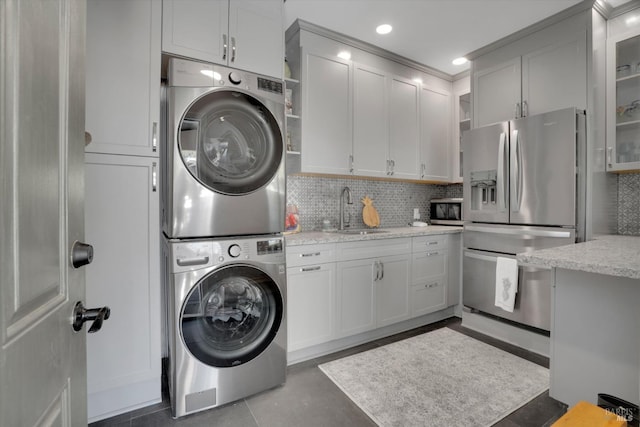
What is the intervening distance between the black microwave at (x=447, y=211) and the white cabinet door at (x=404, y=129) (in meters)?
0.55

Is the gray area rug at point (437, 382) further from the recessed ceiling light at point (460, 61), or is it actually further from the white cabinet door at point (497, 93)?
the recessed ceiling light at point (460, 61)

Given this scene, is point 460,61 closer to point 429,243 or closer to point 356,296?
point 429,243

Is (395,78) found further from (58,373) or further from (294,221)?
(58,373)

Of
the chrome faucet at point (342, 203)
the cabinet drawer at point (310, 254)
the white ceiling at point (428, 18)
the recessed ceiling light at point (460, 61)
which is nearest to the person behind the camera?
the cabinet drawer at point (310, 254)

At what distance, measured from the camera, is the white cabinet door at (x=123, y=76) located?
5.21ft

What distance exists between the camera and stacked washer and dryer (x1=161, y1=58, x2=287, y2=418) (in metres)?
1.67

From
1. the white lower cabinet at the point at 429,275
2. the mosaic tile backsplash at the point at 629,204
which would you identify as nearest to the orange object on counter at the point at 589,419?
the white lower cabinet at the point at 429,275

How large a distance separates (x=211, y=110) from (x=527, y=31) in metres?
2.75

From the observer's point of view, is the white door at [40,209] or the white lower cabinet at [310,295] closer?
the white door at [40,209]

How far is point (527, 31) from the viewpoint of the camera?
2.65 m

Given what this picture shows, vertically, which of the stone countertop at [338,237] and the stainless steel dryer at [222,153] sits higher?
the stainless steel dryer at [222,153]

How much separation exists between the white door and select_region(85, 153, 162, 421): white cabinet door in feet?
3.58

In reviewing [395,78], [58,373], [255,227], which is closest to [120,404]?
[255,227]

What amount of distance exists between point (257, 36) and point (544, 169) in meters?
2.39
